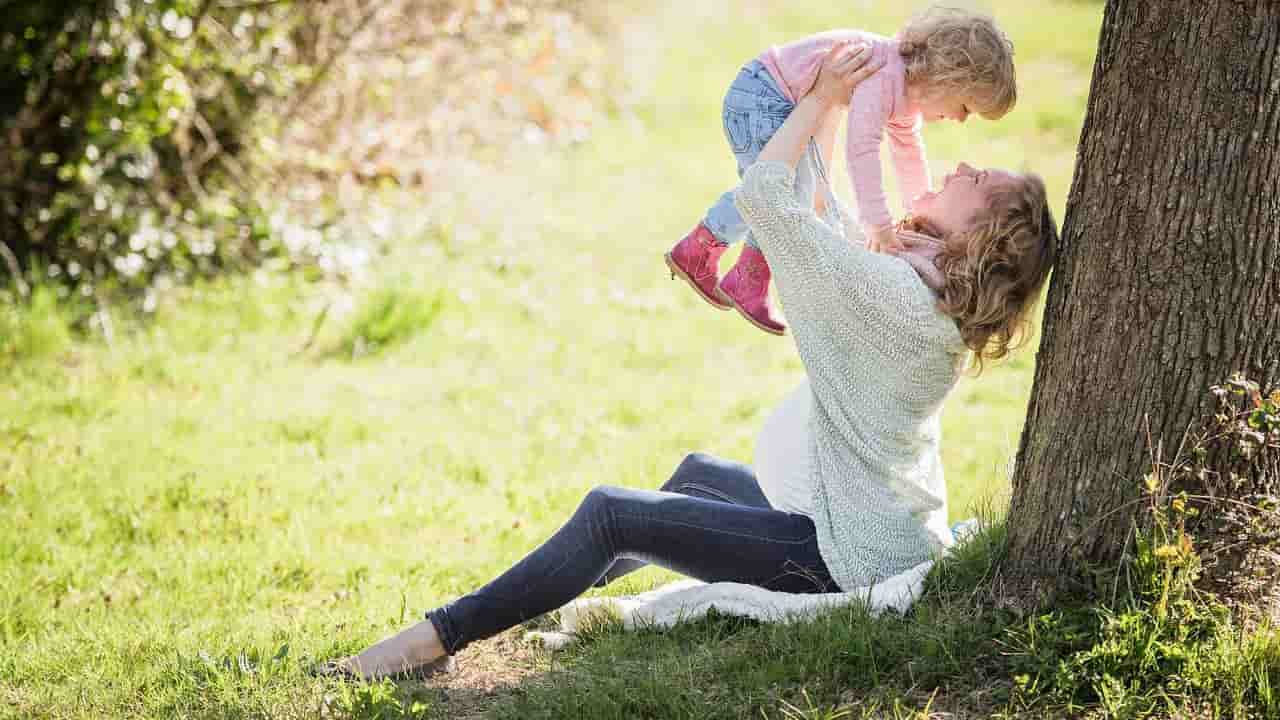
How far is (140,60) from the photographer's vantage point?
6.59m

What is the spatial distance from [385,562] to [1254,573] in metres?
2.73

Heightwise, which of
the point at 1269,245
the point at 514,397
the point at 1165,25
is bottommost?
the point at 514,397

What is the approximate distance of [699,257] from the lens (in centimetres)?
358

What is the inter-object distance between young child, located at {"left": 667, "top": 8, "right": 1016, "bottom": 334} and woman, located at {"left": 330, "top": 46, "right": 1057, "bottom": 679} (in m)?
0.09

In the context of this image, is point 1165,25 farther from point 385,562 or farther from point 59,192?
point 59,192

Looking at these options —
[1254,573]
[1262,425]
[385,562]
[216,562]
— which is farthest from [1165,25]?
[216,562]

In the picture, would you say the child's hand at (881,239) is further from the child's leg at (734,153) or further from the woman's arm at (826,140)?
the child's leg at (734,153)

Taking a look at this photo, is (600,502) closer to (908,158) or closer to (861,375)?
(861,375)

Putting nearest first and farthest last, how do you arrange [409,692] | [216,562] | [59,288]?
1. [409,692]
2. [216,562]
3. [59,288]

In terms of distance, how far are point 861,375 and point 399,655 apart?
1.35m

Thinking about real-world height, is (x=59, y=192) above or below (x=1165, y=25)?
below

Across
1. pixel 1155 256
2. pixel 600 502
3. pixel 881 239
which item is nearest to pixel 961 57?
pixel 881 239

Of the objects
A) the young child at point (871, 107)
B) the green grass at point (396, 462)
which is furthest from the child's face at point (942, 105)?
the green grass at point (396, 462)

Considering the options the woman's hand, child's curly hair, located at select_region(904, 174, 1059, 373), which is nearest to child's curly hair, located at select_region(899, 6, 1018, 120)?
the woman's hand
